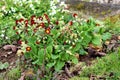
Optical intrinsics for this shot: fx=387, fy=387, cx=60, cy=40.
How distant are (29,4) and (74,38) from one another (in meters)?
2.08

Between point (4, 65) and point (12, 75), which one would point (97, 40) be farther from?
point (4, 65)

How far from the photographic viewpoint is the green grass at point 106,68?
528cm

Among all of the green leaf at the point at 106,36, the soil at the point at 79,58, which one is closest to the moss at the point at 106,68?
the soil at the point at 79,58

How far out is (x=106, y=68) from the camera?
17.8ft

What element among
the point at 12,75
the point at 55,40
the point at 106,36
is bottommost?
the point at 12,75

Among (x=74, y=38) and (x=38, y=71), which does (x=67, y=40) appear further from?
(x=38, y=71)

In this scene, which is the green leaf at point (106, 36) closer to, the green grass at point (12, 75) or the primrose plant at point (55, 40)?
the primrose plant at point (55, 40)

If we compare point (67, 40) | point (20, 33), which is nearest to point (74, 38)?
point (67, 40)

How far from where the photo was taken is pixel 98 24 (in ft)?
20.2

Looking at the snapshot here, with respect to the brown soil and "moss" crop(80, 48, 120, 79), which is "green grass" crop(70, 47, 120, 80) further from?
the brown soil

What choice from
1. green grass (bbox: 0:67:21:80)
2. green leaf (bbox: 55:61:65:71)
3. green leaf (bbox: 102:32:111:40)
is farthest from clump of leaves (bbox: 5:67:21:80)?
green leaf (bbox: 102:32:111:40)

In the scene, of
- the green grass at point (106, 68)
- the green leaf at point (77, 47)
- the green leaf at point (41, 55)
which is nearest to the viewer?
the green grass at point (106, 68)

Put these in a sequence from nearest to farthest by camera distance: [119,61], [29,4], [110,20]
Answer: [119,61] < [110,20] < [29,4]

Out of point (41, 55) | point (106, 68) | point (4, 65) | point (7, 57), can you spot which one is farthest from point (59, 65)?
point (7, 57)
